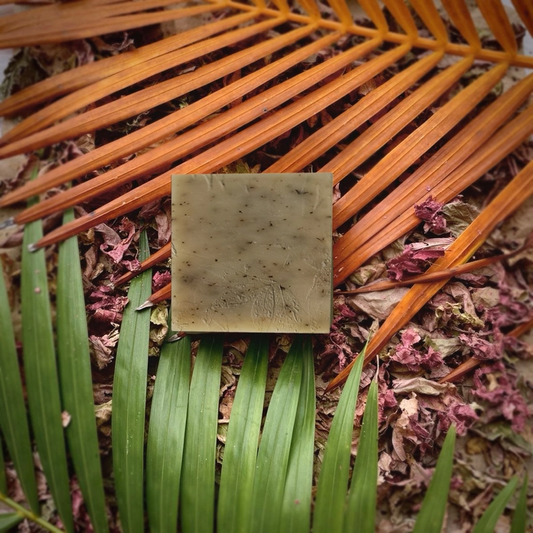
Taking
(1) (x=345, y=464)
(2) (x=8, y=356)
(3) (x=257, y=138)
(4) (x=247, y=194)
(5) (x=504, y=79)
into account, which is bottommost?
(1) (x=345, y=464)

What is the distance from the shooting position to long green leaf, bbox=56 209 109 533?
0.90 m

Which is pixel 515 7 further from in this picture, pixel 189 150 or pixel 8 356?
pixel 8 356

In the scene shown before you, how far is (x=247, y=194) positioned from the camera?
0.89 metres

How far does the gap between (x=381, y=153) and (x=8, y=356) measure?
85 cm

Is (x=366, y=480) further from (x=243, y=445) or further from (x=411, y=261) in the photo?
(x=411, y=261)

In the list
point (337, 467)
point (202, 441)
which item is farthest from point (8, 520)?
point (337, 467)

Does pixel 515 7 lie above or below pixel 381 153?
above

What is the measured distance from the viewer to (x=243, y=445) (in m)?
0.87

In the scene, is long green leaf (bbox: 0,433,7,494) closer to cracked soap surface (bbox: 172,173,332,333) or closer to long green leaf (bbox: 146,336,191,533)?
long green leaf (bbox: 146,336,191,533)

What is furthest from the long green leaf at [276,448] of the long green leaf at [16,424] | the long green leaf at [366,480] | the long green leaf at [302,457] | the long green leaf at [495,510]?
the long green leaf at [16,424]

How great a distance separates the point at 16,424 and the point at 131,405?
24 cm

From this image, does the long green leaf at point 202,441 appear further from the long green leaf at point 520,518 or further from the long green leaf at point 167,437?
the long green leaf at point 520,518

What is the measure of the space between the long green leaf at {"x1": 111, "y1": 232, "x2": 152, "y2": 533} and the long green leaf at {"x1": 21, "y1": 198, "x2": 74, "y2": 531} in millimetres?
112

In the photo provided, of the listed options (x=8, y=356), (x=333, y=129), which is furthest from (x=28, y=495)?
(x=333, y=129)
